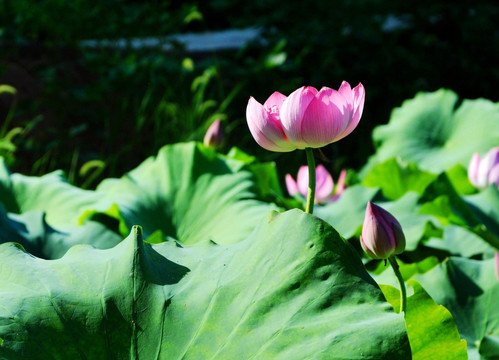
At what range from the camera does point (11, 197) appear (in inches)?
60.8

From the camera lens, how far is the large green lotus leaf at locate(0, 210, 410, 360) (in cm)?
68

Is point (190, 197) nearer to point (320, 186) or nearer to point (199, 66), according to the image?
point (320, 186)

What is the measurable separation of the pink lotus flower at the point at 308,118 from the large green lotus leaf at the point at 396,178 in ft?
3.23

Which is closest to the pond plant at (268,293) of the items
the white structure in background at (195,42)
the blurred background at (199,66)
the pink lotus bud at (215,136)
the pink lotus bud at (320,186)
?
the pink lotus bud at (320,186)

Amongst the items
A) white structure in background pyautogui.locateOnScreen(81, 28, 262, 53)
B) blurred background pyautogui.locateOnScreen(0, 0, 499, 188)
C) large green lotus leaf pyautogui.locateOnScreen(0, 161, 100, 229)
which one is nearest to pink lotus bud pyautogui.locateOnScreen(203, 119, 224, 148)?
large green lotus leaf pyautogui.locateOnScreen(0, 161, 100, 229)

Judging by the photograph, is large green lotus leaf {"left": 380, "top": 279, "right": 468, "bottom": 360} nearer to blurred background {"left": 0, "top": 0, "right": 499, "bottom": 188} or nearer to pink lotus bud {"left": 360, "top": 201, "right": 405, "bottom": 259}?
pink lotus bud {"left": 360, "top": 201, "right": 405, "bottom": 259}

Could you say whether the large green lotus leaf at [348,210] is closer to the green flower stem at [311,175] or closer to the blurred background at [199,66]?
Answer: the green flower stem at [311,175]

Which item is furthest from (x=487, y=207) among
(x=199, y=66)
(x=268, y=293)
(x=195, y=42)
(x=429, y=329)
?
(x=195, y=42)

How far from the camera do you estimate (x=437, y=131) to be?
2162 mm

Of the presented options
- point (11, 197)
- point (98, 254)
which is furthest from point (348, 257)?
point (11, 197)

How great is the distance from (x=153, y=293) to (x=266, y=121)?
250mm

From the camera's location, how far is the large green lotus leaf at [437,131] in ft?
6.77

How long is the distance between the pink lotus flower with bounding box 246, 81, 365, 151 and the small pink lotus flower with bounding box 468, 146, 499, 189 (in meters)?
0.84

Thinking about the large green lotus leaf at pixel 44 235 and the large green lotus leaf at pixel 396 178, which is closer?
the large green lotus leaf at pixel 44 235
